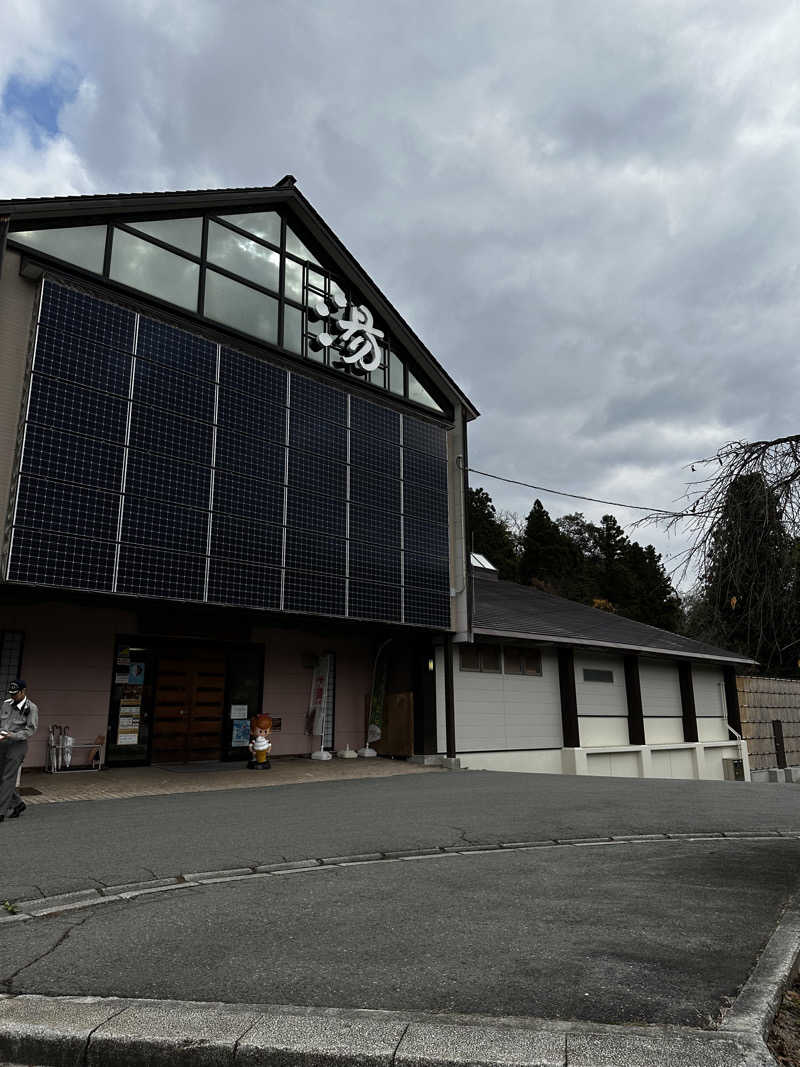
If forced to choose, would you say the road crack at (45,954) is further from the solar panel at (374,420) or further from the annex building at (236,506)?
the solar panel at (374,420)

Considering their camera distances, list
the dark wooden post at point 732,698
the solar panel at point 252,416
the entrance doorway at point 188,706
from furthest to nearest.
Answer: the dark wooden post at point 732,698, the entrance doorway at point 188,706, the solar panel at point 252,416

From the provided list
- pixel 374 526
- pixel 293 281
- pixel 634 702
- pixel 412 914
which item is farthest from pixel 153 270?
pixel 634 702

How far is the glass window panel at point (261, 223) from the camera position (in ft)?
53.1

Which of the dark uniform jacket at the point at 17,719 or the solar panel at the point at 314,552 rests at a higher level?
the solar panel at the point at 314,552

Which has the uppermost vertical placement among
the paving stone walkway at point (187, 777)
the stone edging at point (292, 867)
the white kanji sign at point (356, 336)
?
the white kanji sign at point (356, 336)

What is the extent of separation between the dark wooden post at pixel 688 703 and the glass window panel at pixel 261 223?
59.9 ft

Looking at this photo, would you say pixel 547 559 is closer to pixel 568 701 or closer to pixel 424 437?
pixel 568 701

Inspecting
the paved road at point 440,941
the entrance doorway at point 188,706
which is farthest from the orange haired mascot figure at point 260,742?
the paved road at point 440,941

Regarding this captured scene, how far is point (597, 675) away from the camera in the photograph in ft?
73.6

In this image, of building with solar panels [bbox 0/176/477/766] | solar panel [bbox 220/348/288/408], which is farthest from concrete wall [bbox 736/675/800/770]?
solar panel [bbox 220/348/288/408]

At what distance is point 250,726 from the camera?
679 inches

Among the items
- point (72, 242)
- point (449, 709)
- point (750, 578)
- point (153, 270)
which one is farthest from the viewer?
point (449, 709)

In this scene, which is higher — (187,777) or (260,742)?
(260,742)

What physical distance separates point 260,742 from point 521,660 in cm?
760
